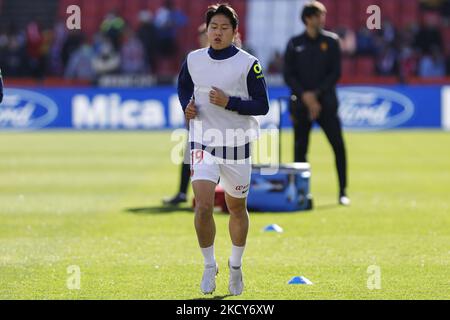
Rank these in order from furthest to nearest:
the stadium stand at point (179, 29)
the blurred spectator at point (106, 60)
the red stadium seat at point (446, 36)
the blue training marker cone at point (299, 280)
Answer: the red stadium seat at point (446, 36) < the stadium stand at point (179, 29) < the blurred spectator at point (106, 60) < the blue training marker cone at point (299, 280)

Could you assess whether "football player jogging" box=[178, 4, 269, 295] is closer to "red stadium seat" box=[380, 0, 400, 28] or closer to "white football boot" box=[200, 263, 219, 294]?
"white football boot" box=[200, 263, 219, 294]

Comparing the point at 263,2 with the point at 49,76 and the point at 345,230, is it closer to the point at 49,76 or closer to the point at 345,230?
the point at 49,76

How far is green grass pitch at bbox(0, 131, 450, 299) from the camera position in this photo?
866 cm

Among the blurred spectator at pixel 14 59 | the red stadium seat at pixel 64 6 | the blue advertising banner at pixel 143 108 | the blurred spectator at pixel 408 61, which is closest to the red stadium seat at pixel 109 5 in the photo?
the red stadium seat at pixel 64 6

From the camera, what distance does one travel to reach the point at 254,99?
8.48 metres

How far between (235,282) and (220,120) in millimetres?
1272

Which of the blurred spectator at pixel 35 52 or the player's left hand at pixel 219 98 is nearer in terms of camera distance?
the player's left hand at pixel 219 98

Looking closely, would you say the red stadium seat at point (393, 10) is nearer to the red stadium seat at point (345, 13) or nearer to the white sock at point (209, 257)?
the red stadium seat at point (345, 13)

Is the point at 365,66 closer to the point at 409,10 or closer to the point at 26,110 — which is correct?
the point at 409,10

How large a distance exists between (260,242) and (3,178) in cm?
826

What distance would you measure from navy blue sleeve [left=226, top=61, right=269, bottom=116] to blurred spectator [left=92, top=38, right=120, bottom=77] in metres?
24.8

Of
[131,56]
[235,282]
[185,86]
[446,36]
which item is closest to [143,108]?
[131,56]

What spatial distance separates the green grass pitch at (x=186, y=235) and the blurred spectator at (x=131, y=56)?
12.4 m

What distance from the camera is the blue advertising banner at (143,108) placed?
2950cm
